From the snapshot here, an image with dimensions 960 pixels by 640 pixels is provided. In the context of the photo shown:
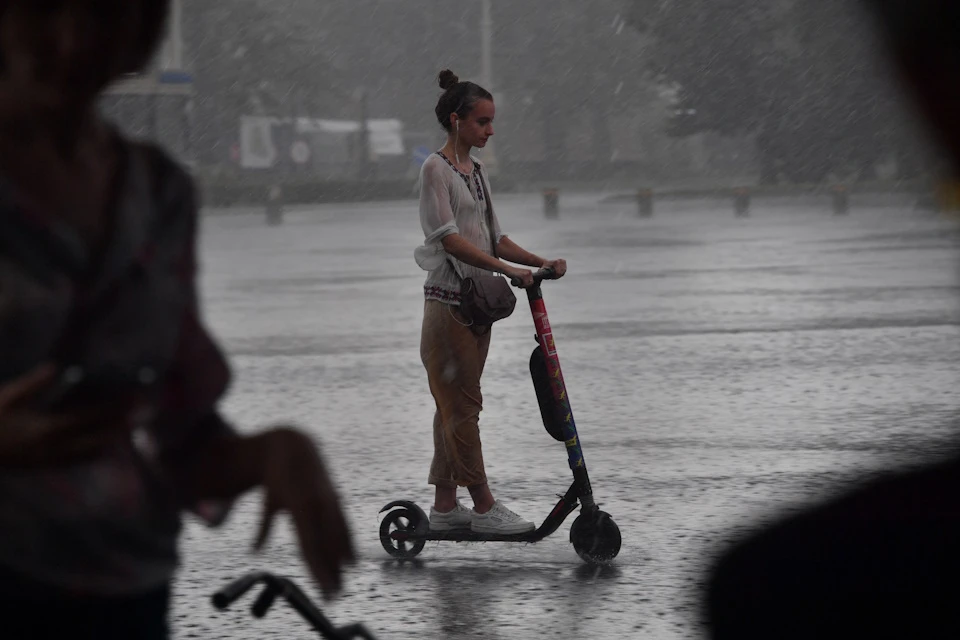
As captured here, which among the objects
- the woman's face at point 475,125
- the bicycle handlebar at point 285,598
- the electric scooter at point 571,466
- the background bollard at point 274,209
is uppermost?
the woman's face at point 475,125

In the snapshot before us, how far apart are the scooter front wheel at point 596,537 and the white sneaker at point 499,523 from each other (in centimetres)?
20

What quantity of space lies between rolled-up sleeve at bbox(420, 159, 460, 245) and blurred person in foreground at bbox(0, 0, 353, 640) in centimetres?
423

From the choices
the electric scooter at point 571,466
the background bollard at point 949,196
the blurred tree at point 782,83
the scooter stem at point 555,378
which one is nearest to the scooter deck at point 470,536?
the electric scooter at point 571,466

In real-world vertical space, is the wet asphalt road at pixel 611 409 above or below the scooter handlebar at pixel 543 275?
below

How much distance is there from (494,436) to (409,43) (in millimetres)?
85259

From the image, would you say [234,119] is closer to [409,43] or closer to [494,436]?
[409,43]

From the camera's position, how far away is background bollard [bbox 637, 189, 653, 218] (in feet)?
132

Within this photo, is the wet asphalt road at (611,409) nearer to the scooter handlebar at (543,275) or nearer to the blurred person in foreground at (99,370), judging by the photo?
the blurred person in foreground at (99,370)

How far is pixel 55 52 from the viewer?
1.44 metres

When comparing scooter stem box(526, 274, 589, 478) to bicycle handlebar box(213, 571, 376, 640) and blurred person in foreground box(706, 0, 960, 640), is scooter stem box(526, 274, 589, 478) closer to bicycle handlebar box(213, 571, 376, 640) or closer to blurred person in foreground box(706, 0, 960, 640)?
bicycle handlebar box(213, 571, 376, 640)

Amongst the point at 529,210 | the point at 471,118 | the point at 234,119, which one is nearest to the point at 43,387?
the point at 471,118

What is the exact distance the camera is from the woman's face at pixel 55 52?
4.72 feet

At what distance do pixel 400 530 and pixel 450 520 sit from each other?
181 millimetres

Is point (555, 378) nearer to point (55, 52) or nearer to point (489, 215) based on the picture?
point (489, 215)
